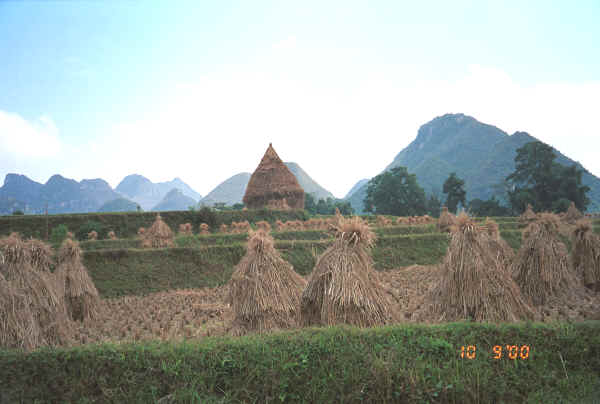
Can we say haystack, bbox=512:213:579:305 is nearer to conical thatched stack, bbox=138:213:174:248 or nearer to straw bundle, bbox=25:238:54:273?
straw bundle, bbox=25:238:54:273

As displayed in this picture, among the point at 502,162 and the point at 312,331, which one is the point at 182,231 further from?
the point at 502,162

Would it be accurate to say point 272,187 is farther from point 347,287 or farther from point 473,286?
point 347,287

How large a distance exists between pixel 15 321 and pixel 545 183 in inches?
2408

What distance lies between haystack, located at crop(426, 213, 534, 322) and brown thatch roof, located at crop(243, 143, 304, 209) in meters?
26.4

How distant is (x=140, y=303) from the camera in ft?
35.2

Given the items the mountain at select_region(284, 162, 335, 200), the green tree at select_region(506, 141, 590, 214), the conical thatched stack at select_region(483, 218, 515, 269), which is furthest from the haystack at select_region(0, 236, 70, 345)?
the mountain at select_region(284, 162, 335, 200)

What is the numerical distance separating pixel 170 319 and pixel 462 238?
719 cm

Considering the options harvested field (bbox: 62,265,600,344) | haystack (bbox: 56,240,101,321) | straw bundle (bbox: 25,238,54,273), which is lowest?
harvested field (bbox: 62,265,600,344)

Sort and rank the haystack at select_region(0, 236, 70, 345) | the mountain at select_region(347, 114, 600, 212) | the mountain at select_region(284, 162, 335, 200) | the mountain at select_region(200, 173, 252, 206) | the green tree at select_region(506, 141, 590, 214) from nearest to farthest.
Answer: the haystack at select_region(0, 236, 70, 345) → the green tree at select_region(506, 141, 590, 214) → the mountain at select_region(347, 114, 600, 212) → the mountain at select_region(200, 173, 252, 206) → the mountain at select_region(284, 162, 335, 200)

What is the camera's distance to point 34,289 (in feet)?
20.6

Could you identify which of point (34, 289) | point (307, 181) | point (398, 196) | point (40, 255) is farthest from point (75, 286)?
point (307, 181)

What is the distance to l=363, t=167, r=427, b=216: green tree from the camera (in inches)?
2172

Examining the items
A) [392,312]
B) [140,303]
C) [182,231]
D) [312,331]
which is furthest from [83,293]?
[182,231]
